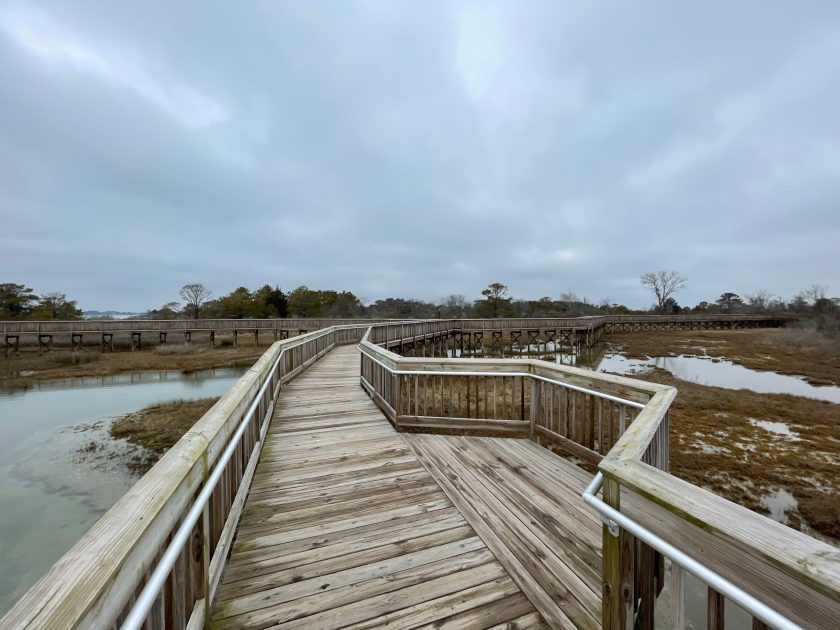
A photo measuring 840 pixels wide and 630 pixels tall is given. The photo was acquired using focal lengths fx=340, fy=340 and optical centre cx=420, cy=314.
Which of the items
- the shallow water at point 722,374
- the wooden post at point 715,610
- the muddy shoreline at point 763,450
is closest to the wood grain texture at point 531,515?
the wooden post at point 715,610

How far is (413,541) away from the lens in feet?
8.77

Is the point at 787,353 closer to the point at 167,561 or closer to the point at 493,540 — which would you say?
the point at 493,540

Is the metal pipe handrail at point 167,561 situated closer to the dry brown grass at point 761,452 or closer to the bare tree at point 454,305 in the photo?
the dry brown grass at point 761,452

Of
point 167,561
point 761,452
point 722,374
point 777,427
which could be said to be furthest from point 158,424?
point 722,374

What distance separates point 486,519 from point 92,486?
9486mm

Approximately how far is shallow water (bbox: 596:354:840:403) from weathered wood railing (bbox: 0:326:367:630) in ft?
66.5

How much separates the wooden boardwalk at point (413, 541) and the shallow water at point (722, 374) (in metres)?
17.7

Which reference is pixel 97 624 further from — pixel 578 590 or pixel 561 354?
pixel 561 354

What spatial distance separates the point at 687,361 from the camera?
24.5 m

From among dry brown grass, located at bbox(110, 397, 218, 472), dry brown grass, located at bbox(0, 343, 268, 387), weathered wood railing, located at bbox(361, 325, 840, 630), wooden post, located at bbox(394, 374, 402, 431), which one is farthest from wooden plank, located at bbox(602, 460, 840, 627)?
dry brown grass, located at bbox(0, 343, 268, 387)

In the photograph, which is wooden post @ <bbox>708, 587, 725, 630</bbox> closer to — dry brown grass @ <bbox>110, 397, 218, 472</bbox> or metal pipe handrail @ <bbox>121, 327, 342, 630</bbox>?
metal pipe handrail @ <bbox>121, 327, 342, 630</bbox>

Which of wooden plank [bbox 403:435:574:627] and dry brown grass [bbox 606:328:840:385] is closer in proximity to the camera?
wooden plank [bbox 403:435:574:627]

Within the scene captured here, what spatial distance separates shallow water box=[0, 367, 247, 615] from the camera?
563cm

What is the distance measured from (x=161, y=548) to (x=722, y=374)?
83.9 feet
